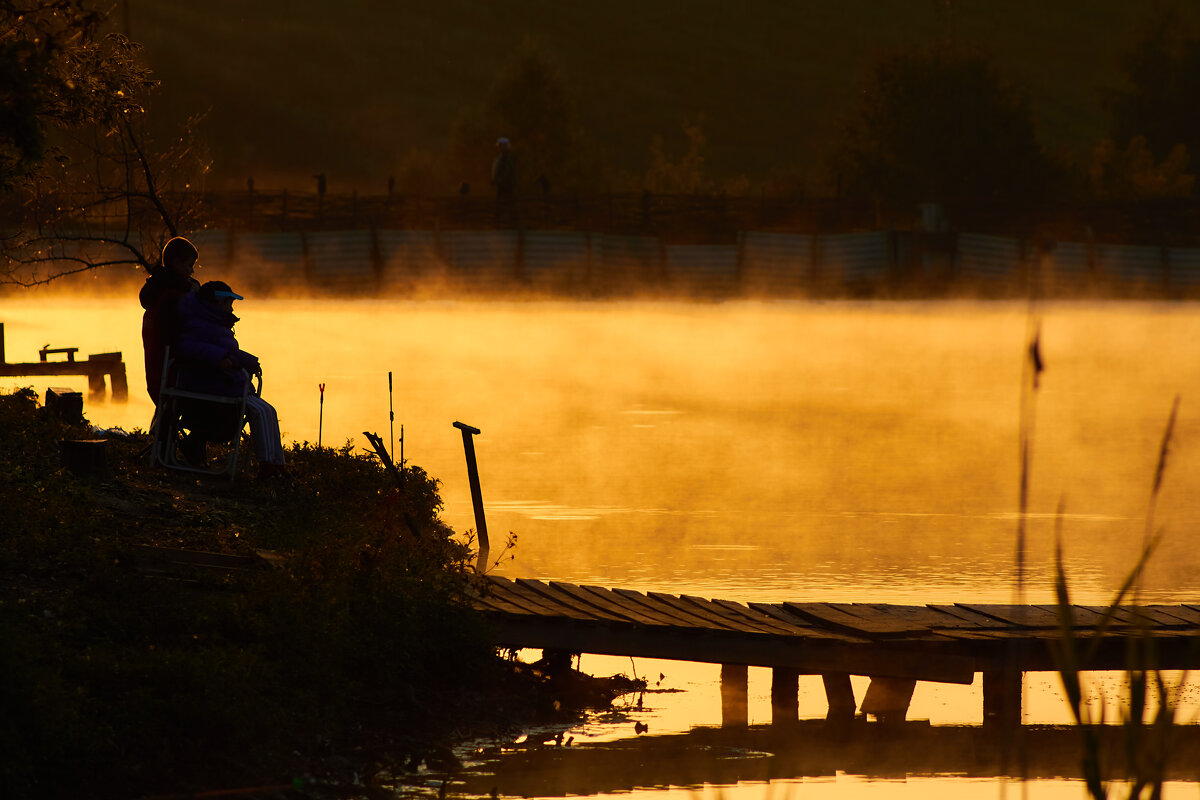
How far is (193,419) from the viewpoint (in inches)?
485

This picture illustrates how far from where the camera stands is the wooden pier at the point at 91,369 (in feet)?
75.6

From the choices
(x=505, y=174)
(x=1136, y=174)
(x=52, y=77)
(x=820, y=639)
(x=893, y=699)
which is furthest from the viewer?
(x=1136, y=174)

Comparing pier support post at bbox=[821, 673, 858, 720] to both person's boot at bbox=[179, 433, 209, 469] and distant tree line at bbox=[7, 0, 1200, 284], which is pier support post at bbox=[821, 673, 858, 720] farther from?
distant tree line at bbox=[7, 0, 1200, 284]

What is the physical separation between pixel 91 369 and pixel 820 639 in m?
15.6

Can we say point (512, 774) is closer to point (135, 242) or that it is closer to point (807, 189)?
point (135, 242)

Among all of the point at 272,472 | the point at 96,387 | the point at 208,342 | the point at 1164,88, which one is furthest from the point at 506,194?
the point at 208,342

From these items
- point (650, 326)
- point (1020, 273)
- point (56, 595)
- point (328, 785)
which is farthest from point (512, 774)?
point (1020, 273)

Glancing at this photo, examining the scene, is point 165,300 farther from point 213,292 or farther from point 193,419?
point 193,419

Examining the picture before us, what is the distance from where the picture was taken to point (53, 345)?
33719mm

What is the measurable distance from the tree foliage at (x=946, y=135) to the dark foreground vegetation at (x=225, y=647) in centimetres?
5707

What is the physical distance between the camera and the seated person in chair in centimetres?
1189

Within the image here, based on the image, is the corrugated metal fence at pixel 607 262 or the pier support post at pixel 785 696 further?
the corrugated metal fence at pixel 607 262

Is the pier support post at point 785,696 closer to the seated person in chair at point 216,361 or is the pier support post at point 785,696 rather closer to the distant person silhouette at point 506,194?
the seated person in chair at point 216,361

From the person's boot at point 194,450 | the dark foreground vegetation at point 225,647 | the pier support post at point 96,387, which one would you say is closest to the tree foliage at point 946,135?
the pier support post at point 96,387
